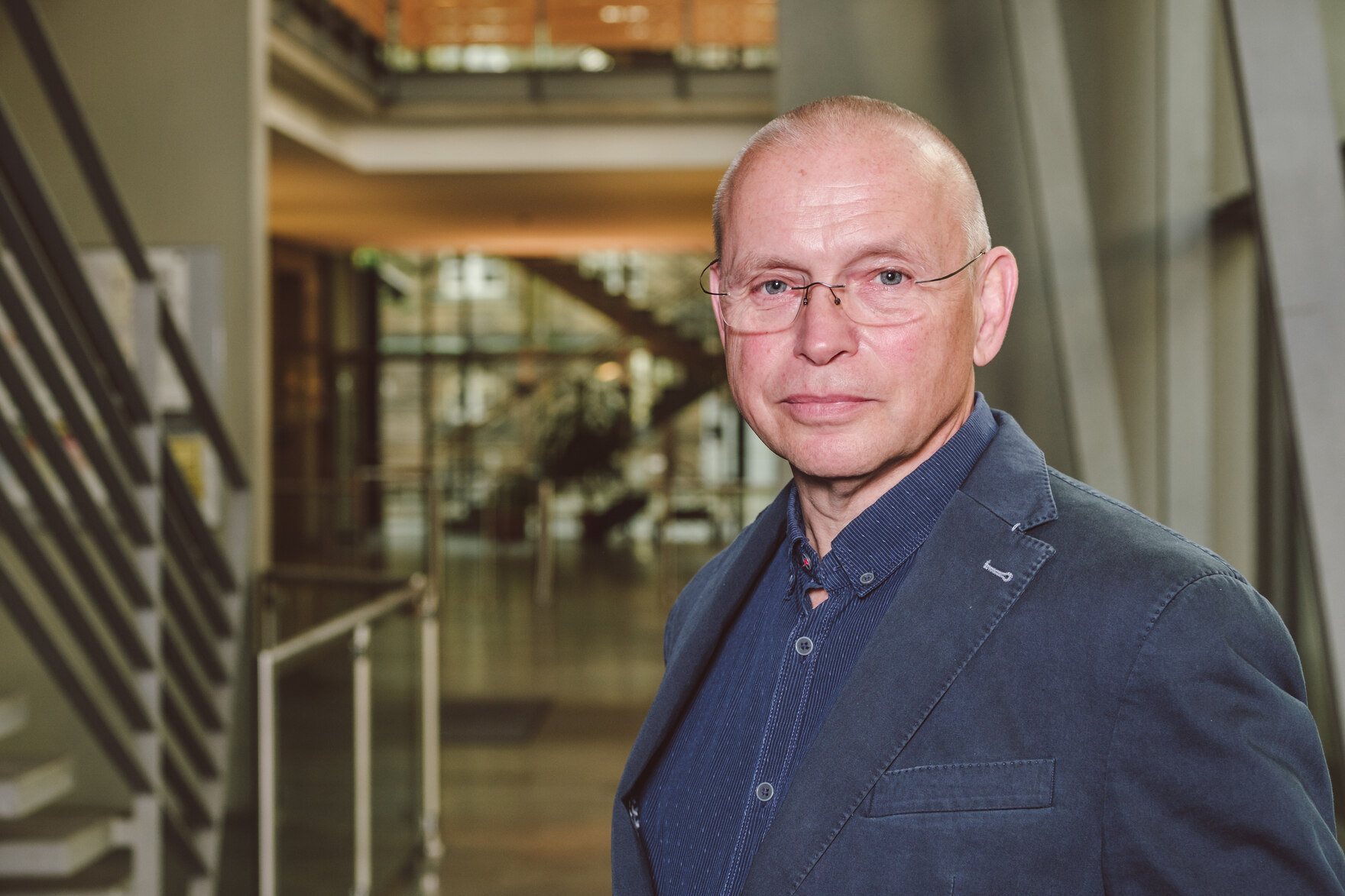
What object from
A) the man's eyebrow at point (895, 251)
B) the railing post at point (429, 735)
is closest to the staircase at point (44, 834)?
the railing post at point (429, 735)

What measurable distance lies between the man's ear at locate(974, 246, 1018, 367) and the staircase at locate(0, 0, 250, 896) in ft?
6.64

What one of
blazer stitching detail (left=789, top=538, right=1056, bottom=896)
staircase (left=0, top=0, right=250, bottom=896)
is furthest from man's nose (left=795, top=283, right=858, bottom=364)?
staircase (left=0, top=0, right=250, bottom=896)

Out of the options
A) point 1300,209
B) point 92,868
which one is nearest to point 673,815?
point 1300,209

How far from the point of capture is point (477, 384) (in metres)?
14.8

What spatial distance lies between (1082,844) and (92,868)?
3.48 meters

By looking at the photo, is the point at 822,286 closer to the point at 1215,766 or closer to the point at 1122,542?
the point at 1122,542

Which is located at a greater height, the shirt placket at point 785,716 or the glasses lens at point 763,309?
the glasses lens at point 763,309

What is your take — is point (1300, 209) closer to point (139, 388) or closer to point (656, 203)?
point (139, 388)

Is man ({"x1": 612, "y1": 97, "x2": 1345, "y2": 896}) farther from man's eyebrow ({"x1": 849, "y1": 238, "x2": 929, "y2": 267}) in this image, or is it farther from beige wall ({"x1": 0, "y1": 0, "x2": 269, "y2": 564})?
beige wall ({"x1": 0, "y1": 0, "x2": 269, "y2": 564})

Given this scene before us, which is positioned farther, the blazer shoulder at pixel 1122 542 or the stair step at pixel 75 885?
the stair step at pixel 75 885

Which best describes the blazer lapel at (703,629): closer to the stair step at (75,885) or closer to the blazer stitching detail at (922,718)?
the blazer stitching detail at (922,718)

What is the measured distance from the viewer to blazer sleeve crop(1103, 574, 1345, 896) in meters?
0.73

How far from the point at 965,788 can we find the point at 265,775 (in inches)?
93.8

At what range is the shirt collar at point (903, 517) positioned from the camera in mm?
1019
